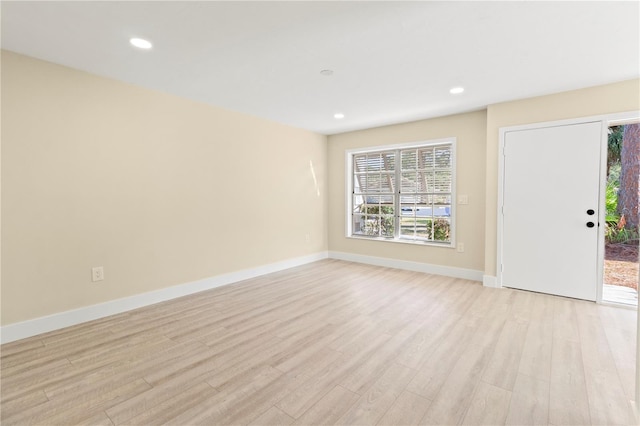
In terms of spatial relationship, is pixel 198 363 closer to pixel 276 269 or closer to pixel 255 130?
pixel 276 269

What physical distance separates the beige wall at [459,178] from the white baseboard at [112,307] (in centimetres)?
237

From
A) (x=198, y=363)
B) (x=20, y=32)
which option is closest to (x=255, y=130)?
(x=20, y=32)

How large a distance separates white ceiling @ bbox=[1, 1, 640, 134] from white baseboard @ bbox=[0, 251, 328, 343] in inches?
92.0

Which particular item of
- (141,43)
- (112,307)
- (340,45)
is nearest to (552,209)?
(340,45)

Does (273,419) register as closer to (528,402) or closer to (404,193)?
(528,402)

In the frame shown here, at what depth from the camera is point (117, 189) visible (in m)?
3.08

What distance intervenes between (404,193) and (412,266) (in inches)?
49.6

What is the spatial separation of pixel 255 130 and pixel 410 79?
2413 millimetres

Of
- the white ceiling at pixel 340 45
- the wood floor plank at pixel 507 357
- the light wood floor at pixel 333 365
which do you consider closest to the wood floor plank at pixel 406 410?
the light wood floor at pixel 333 365

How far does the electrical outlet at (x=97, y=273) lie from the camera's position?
291cm

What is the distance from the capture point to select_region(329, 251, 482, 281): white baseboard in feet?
14.1

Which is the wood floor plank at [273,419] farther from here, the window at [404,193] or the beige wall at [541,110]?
the window at [404,193]

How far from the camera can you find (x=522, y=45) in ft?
7.66

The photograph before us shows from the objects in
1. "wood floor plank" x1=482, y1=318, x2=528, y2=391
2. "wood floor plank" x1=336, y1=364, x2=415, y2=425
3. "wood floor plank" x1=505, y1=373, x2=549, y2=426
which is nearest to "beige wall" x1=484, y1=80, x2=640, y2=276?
"wood floor plank" x1=482, y1=318, x2=528, y2=391
